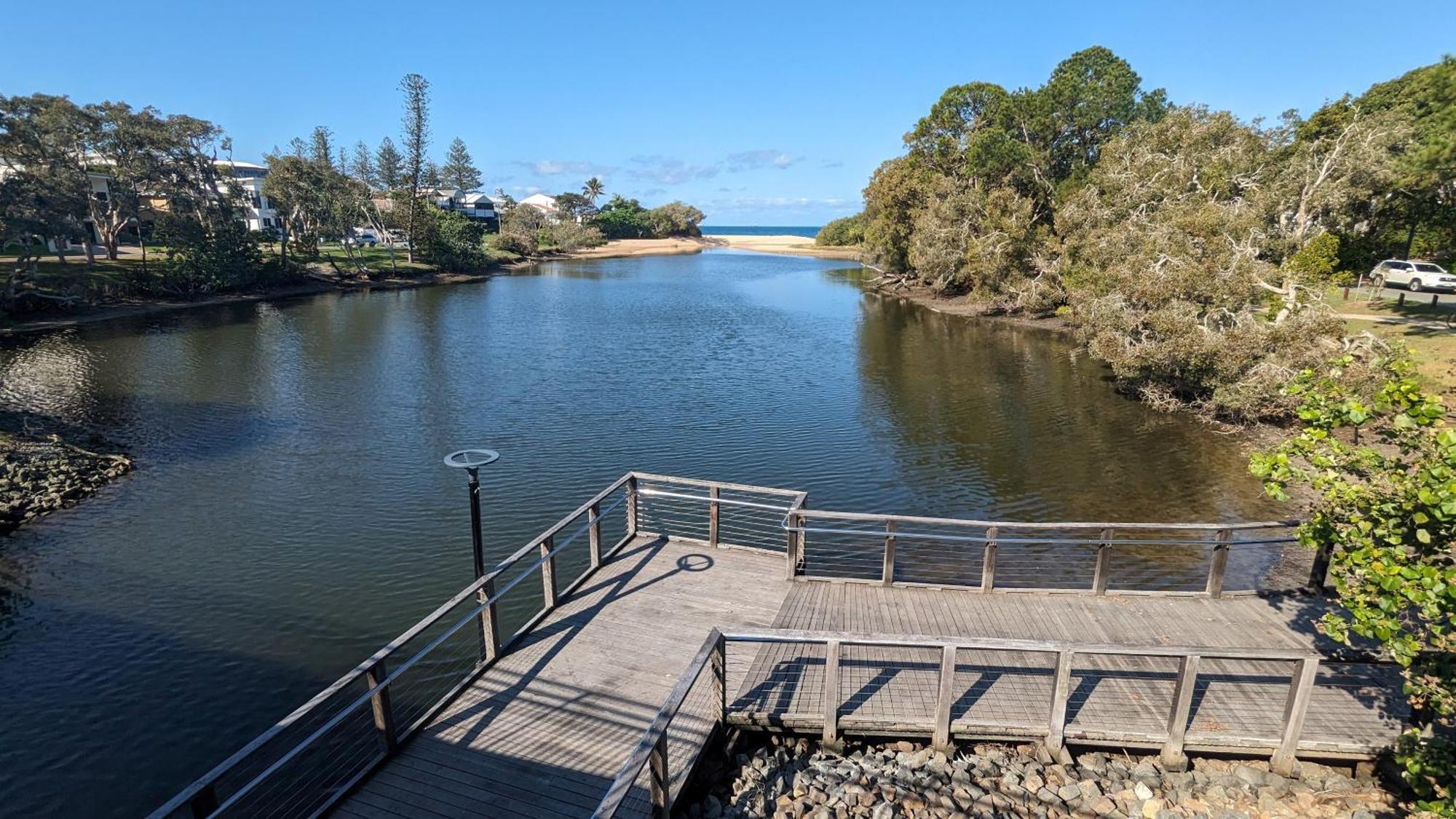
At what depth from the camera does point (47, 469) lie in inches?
763

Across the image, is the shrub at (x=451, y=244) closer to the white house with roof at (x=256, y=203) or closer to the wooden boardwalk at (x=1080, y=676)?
the white house with roof at (x=256, y=203)

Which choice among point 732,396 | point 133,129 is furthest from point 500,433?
point 133,129

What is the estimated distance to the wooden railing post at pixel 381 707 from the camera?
717 centimetres

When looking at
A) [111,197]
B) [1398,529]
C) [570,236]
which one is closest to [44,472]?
[1398,529]

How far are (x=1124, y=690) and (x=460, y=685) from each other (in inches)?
311

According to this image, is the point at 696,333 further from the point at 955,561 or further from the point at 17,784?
the point at 17,784

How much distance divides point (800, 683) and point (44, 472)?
21.7m

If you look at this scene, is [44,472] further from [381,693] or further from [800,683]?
[800,683]

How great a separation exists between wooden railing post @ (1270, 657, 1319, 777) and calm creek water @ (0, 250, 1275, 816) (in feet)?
34.8

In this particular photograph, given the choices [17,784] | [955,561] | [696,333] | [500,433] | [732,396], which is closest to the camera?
[17,784]

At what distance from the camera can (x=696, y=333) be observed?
47.7 meters

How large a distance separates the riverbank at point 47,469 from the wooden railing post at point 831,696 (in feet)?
63.4

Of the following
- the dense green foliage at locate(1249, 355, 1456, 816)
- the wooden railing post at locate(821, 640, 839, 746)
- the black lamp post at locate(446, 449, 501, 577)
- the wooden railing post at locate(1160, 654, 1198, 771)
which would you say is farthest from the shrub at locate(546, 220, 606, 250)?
the dense green foliage at locate(1249, 355, 1456, 816)

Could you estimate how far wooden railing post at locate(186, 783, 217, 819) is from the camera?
5.49m
